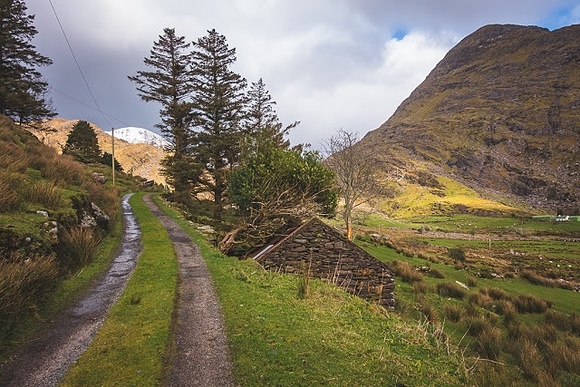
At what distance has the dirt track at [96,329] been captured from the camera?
15.9 feet

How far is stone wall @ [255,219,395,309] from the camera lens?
15109 millimetres

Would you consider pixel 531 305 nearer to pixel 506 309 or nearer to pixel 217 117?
pixel 506 309

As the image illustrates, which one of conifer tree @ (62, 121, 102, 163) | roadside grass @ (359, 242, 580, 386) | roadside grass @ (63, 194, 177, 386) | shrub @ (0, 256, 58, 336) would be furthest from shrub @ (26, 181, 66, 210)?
conifer tree @ (62, 121, 102, 163)

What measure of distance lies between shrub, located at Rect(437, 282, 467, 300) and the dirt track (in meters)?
15.9

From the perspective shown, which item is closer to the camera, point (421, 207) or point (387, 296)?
point (387, 296)

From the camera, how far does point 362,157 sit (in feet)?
129

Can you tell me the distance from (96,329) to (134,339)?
1.09 metres

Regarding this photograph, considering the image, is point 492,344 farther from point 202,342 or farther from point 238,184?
point 238,184

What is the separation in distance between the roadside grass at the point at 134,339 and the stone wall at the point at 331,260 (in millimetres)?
5967

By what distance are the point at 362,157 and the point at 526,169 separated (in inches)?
7014

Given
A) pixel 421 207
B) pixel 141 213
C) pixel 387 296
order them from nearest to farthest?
1. pixel 387 296
2. pixel 141 213
3. pixel 421 207

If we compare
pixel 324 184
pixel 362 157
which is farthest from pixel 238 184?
pixel 362 157

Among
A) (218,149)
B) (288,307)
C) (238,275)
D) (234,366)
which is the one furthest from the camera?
(218,149)

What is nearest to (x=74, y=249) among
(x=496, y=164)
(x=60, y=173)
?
(x=60, y=173)
